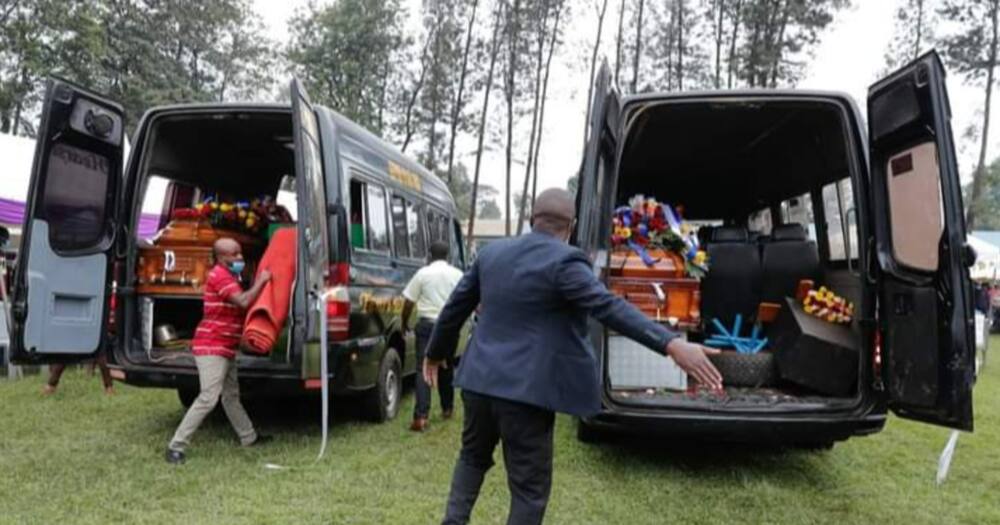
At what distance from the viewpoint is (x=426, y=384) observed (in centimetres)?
584

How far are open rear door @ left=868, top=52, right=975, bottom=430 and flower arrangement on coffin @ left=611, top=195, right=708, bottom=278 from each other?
1485mm

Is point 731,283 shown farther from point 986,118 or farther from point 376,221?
point 986,118

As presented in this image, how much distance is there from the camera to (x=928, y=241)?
3.69 m

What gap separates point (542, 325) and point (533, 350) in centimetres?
10

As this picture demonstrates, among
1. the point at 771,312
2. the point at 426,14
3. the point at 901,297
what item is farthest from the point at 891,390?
the point at 426,14

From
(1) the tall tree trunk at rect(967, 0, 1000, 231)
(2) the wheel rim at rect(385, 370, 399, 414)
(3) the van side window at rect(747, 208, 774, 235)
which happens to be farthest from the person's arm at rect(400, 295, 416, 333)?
(1) the tall tree trunk at rect(967, 0, 1000, 231)

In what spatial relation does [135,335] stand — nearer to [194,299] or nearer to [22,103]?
[194,299]

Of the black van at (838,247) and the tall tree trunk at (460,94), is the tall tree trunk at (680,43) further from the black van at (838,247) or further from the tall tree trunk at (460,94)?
the black van at (838,247)

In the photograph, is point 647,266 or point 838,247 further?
point 838,247

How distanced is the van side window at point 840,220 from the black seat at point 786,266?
0.16 metres

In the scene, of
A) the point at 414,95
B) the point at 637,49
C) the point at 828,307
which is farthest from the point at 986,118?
the point at 828,307

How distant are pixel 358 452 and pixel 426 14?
22712 millimetres

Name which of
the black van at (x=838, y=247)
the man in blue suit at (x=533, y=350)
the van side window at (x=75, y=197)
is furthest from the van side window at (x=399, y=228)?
the man in blue suit at (x=533, y=350)

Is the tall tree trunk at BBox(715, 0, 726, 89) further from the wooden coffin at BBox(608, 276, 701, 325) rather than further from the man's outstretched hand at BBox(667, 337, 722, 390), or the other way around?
the man's outstretched hand at BBox(667, 337, 722, 390)
